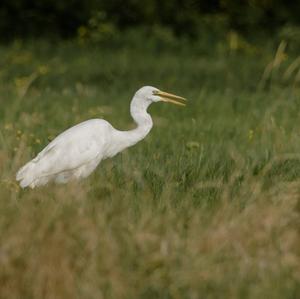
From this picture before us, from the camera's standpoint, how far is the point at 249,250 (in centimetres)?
638

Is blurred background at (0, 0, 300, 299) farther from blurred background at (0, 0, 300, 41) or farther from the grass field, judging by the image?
blurred background at (0, 0, 300, 41)

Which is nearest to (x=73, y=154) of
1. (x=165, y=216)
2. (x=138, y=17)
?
(x=165, y=216)

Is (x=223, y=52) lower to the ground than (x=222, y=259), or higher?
lower

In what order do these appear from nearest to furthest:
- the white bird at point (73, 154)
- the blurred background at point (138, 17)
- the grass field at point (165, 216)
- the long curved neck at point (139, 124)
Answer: the grass field at point (165, 216) < the white bird at point (73, 154) < the long curved neck at point (139, 124) < the blurred background at point (138, 17)

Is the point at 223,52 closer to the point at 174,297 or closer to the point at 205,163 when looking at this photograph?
the point at 205,163

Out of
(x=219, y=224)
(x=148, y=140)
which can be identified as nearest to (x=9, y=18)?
(x=148, y=140)

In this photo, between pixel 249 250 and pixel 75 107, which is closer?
pixel 249 250

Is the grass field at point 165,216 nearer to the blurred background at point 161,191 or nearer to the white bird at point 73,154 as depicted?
the blurred background at point 161,191

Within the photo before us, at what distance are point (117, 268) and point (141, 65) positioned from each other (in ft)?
35.5

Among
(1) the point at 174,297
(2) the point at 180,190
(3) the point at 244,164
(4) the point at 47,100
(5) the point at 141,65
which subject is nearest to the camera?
(1) the point at 174,297

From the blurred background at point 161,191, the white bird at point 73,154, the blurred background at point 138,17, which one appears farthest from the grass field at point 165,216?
the blurred background at point 138,17

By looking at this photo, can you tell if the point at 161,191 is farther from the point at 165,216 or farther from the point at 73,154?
the point at 165,216

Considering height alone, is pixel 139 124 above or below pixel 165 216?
below

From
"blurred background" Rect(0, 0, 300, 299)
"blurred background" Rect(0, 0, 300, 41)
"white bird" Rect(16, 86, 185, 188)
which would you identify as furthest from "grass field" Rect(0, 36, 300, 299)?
"blurred background" Rect(0, 0, 300, 41)
